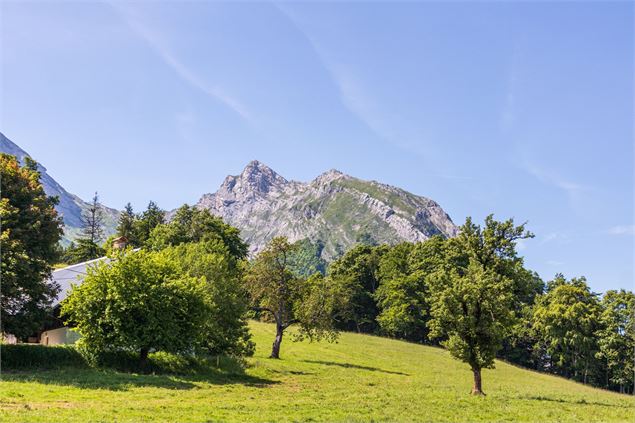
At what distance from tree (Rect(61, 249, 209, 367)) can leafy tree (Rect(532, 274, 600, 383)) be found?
75.7m

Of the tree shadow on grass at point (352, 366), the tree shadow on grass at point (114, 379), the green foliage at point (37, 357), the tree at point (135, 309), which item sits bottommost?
the tree shadow on grass at point (352, 366)

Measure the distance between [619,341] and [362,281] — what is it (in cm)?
5759

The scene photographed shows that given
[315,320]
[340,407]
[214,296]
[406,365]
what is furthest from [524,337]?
[340,407]

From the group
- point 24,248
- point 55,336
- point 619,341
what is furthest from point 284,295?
point 619,341

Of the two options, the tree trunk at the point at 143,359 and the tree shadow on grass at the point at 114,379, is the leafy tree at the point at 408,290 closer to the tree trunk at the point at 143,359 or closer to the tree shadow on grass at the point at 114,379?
the tree shadow on grass at the point at 114,379

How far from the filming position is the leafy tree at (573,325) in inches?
3541

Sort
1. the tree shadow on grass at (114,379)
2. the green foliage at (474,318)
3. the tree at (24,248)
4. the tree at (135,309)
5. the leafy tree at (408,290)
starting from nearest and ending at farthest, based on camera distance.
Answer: the tree shadow on grass at (114,379), the tree at (24,248), the tree at (135,309), the green foliage at (474,318), the leafy tree at (408,290)

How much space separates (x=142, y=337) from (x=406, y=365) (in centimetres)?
3695

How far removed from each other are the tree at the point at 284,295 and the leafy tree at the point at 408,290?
4650cm

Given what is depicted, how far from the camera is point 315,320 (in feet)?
184

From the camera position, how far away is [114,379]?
111 ft

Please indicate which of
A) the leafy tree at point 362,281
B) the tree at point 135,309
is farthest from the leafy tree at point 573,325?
the tree at point 135,309

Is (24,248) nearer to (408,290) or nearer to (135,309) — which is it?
(135,309)

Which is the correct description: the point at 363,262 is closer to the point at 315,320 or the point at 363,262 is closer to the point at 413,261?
the point at 413,261
